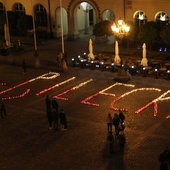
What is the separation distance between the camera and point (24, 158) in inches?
870

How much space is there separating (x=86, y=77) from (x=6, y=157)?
1504 centimetres

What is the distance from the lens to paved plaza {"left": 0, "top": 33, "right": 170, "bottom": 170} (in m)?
21.7

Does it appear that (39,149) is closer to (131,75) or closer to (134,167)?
(134,167)

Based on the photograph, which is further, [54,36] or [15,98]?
[54,36]

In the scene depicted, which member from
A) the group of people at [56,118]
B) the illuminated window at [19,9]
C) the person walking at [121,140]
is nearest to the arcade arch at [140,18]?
the illuminated window at [19,9]

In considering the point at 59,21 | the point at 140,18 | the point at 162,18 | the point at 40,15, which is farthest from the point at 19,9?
the point at 162,18

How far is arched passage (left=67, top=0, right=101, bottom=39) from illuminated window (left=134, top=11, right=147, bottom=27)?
15.4ft

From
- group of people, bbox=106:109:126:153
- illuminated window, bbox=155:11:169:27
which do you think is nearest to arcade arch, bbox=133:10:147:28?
illuminated window, bbox=155:11:169:27

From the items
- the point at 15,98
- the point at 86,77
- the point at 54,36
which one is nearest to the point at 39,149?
the point at 15,98

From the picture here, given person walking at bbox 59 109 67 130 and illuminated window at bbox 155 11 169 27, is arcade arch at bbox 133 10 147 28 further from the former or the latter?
person walking at bbox 59 109 67 130

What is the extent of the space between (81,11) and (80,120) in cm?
2957

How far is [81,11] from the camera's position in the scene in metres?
54.0

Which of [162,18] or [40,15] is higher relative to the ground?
[40,15]

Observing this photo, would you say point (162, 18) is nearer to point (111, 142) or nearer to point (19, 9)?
point (19, 9)
